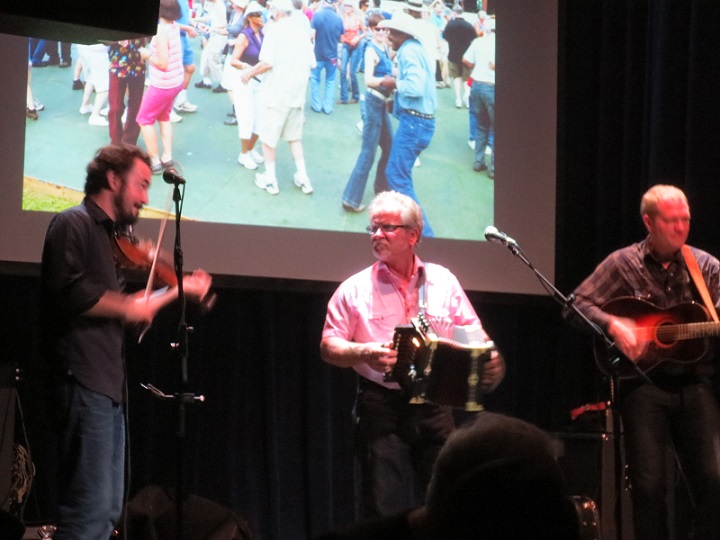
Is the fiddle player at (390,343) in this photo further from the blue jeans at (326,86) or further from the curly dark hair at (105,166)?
the blue jeans at (326,86)

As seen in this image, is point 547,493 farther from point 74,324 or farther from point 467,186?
point 467,186

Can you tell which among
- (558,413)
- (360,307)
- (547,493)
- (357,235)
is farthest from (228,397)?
(547,493)

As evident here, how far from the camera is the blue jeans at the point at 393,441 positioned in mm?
3742

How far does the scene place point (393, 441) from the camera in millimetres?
3775

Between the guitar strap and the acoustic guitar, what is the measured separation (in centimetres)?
4

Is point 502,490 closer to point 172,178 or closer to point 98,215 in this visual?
point 98,215

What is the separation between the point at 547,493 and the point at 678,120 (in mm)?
5046

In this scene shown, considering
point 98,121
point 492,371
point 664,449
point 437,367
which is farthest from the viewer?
point 98,121

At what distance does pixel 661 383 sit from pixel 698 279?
0.55m

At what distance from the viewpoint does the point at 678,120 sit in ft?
18.8

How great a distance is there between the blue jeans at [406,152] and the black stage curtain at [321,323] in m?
0.72

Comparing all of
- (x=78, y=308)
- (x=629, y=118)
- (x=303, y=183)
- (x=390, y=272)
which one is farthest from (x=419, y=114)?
(x=78, y=308)

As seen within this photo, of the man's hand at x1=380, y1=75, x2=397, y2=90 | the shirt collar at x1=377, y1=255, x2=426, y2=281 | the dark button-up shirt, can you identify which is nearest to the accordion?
the shirt collar at x1=377, y1=255, x2=426, y2=281

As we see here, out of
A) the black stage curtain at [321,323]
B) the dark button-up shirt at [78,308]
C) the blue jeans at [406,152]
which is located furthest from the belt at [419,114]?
the dark button-up shirt at [78,308]
